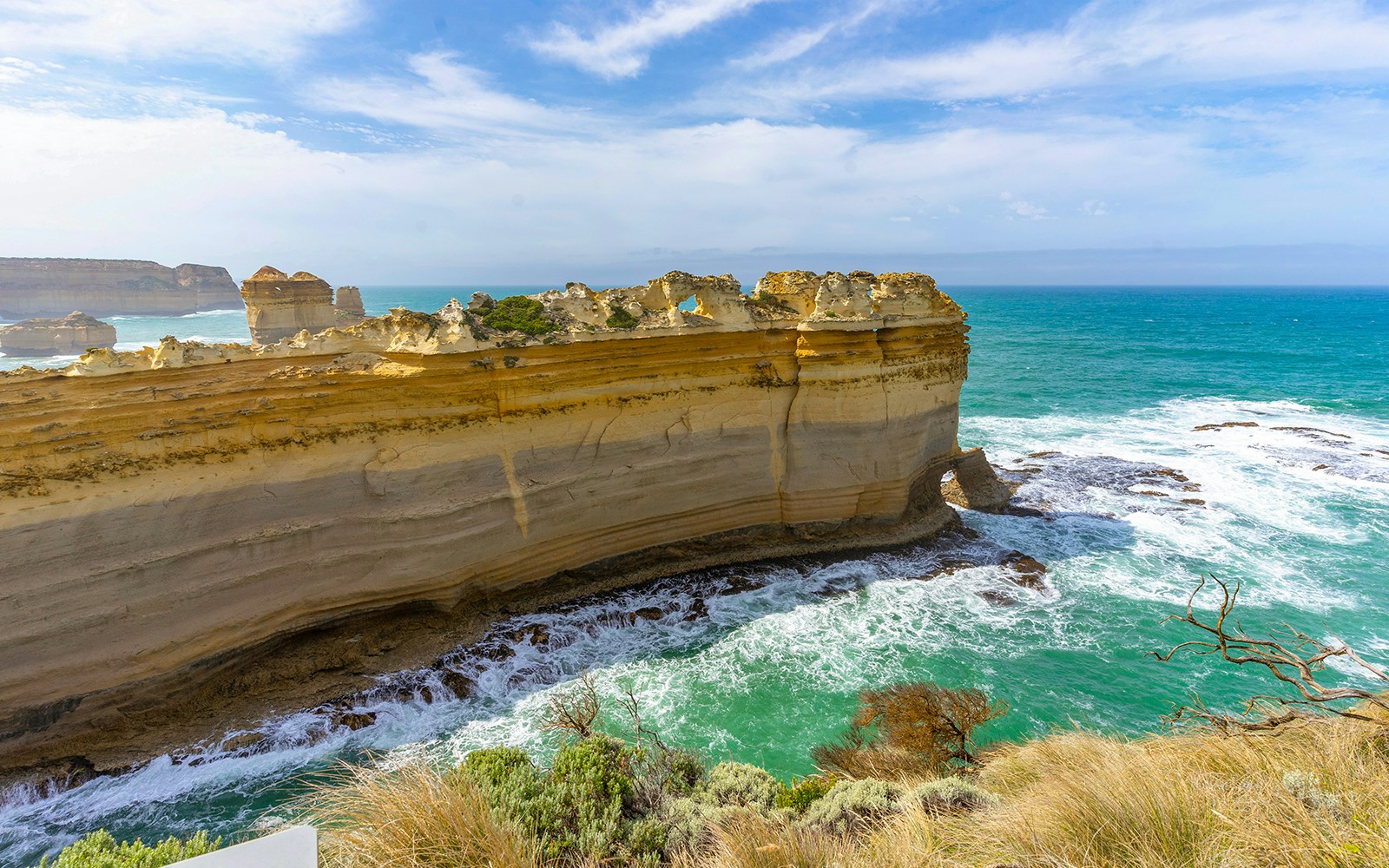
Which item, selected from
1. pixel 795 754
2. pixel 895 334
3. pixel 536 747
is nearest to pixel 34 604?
pixel 536 747

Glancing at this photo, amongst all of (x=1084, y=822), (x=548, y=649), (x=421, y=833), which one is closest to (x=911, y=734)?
(x=1084, y=822)

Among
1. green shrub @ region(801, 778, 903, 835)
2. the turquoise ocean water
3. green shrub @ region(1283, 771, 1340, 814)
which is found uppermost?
green shrub @ region(1283, 771, 1340, 814)

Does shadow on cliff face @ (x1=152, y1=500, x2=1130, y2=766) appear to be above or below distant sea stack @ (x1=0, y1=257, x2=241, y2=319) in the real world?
below

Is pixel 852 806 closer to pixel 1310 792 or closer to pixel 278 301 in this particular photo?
pixel 1310 792

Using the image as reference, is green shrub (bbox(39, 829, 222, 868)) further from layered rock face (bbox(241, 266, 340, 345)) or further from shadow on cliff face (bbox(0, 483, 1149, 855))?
layered rock face (bbox(241, 266, 340, 345))

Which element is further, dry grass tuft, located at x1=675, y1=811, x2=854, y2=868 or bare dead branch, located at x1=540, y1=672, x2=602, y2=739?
bare dead branch, located at x1=540, y1=672, x2=602, y2=739

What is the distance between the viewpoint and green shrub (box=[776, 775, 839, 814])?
240 inches

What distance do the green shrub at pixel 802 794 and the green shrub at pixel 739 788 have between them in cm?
8

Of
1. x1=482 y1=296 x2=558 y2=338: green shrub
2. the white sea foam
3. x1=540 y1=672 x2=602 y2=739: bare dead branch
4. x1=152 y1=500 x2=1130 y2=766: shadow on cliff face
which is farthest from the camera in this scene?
x1=482 y1=296 x2=558 y2=338: green shrub

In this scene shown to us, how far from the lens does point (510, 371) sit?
1134 centimetres

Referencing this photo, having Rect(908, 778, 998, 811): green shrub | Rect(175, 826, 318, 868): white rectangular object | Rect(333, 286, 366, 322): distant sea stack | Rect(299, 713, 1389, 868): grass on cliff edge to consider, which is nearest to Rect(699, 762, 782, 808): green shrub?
Rect(299, 713, 1389, 868): grass on cliff edge

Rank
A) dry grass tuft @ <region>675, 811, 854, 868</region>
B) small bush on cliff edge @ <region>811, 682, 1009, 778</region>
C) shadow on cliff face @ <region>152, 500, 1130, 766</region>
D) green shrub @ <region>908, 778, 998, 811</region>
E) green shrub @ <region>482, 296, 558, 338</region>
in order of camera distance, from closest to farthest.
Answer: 1. dry grass tuft @ <region>675, 811, 854, 868</region>
2. green shrub @ <region>908, 778, 998, 811</region>
3. small bush on cliff edge @ <region>811, 682, 1009, 778</region>
4. shadow on cliff face @ <region>152, 500, 1130, 766</region>
5. green shrub @ <region>482, 296, 558, 338</region>

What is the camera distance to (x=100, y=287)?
58219mm

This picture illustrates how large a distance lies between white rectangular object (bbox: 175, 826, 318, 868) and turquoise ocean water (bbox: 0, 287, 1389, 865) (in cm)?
418
